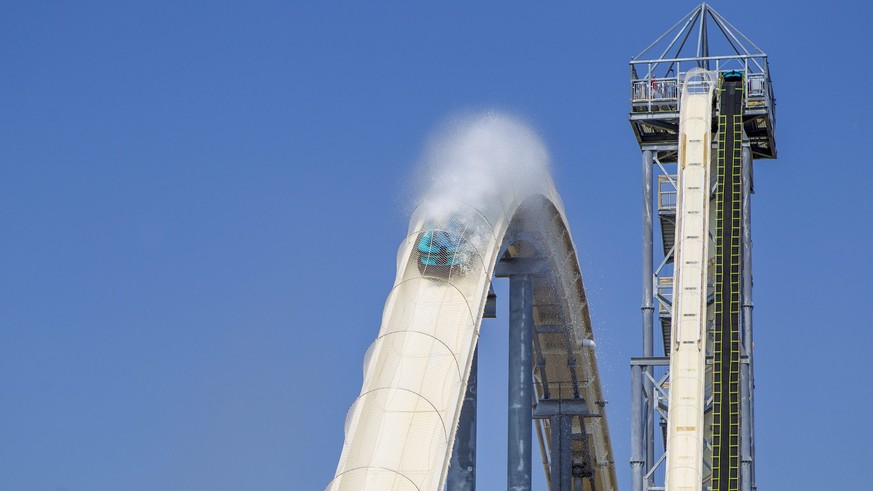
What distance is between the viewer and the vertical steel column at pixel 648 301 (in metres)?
51.8

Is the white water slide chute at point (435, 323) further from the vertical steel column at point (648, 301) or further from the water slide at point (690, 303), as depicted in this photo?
the vertical steel column at point (648, 301)

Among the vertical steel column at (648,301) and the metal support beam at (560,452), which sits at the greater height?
the vertical steel column at (648,301)

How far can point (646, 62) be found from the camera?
55.2 meters

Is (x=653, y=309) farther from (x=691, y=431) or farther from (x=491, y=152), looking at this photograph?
(x=491, y=152)

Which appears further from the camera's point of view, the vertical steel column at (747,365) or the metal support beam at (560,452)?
the metal support beam at (560,452)

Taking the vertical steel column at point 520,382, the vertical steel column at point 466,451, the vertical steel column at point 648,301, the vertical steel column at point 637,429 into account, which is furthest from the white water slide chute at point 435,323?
the vertical steel column at point 648,301

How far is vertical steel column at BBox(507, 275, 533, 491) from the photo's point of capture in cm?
4225

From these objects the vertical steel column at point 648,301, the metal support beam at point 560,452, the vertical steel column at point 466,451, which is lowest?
the vertical steel column at point 466,451

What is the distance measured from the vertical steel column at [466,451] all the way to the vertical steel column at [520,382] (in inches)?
92.5

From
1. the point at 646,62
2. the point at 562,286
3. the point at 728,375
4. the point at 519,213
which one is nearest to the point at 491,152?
the point at 519,213

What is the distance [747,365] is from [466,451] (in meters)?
13.8

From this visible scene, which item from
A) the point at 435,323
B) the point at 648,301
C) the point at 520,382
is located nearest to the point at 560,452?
the point at 648,301

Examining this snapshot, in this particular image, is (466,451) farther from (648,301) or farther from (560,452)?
(648,301)

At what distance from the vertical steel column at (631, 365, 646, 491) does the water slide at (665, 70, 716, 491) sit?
15.7 feet
